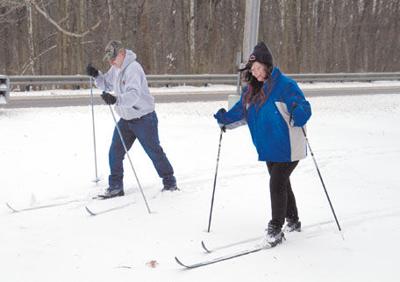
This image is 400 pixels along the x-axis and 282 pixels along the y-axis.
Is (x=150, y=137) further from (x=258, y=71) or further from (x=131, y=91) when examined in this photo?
(x=258, y=71)

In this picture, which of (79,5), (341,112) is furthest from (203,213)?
(79,5)

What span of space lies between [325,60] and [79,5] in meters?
13.9

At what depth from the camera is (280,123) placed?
14.3ft

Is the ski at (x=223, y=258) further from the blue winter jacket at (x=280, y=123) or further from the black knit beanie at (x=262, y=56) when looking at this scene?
the black knit beanie at (x=262, y=56)

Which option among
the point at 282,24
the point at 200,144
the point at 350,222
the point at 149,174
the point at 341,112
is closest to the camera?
the point at 350,222

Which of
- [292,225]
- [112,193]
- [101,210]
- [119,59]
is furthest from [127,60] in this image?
[292,225]

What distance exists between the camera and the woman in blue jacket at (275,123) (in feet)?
14.2

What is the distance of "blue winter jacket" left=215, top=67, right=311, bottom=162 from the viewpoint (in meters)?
4.30

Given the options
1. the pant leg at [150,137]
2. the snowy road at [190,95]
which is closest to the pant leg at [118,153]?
the pant leg at [150,137]

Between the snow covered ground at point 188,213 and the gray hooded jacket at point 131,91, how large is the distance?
1.01 meters

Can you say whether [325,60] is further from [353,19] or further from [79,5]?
[79,5]

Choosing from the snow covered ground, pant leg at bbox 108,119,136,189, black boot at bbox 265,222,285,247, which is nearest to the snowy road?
the snow covered ground

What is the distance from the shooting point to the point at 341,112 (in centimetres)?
1457

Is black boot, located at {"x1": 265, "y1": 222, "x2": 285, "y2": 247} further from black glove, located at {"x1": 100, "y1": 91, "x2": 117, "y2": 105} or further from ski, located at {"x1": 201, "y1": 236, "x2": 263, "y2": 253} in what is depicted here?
black glove, located at {"x1": 100, "y1": 91, "x2": 117, "y2": 105}
